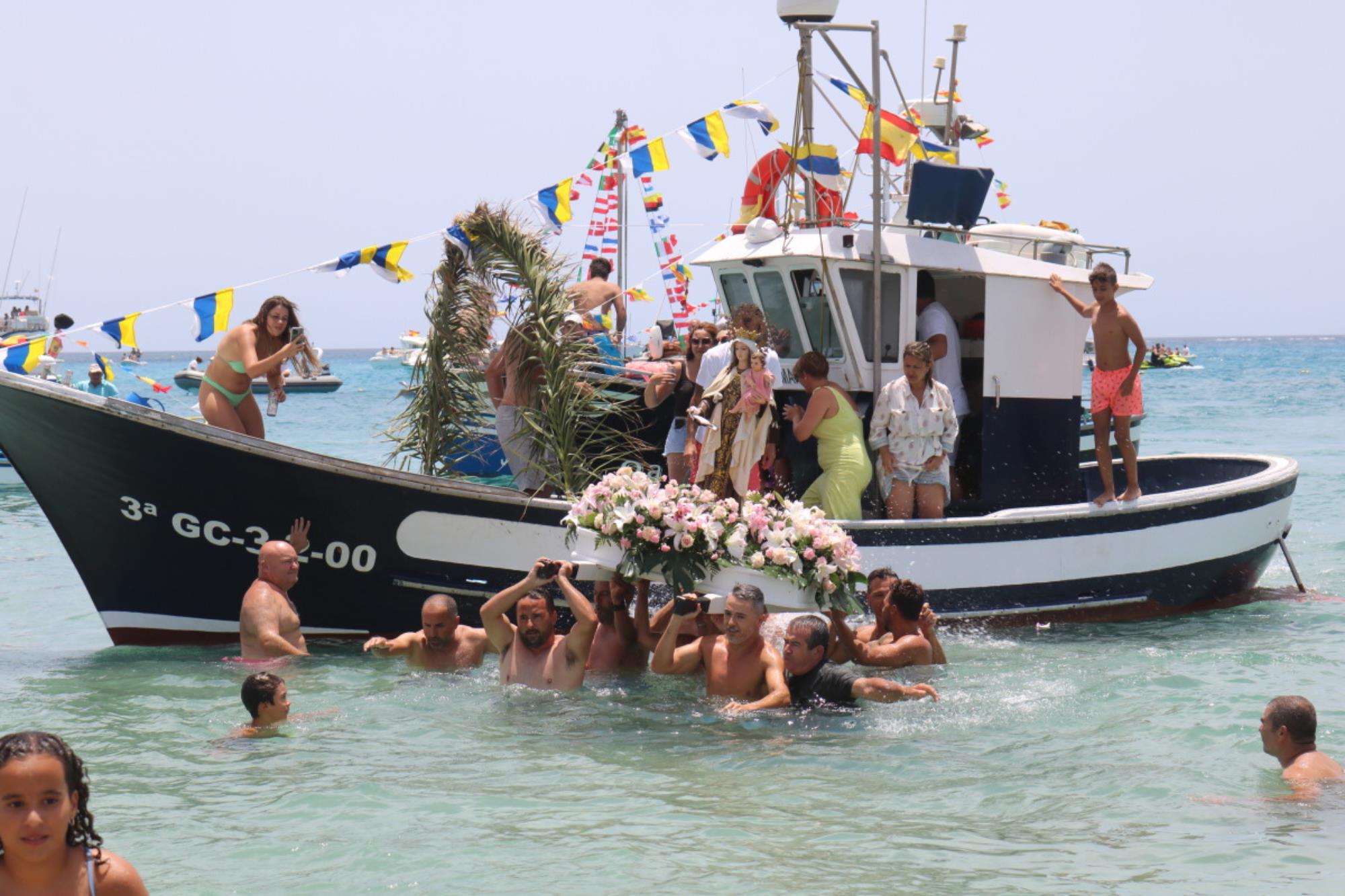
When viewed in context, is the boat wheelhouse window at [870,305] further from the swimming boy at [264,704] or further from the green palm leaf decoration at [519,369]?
the swimming boy at [264,704]

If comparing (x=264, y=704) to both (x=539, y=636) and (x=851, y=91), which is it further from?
(x=851, y=91)

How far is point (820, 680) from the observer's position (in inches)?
316

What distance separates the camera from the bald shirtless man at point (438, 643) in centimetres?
898

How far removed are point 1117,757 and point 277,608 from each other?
5091 mm

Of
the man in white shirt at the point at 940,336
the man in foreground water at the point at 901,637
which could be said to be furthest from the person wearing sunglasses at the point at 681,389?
the man in foreground water at the point at 901,637

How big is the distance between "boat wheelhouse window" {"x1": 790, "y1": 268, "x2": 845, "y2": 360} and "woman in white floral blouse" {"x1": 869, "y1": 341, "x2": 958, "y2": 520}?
21.7 inches

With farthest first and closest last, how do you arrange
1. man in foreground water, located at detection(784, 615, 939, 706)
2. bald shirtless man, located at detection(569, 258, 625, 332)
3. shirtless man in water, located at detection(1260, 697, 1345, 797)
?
1. bald shirtless man, located at detection(569, 258, 625, 332)
2. man in foreground water, located at detection(784, 615, 939, 706)
3. shirtless man in water, located at detection(1260, 697, 1345, 797)

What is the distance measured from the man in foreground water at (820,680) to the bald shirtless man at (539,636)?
3.84 ft

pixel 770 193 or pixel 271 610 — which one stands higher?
pixel 770 193

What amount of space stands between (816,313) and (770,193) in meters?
1.12

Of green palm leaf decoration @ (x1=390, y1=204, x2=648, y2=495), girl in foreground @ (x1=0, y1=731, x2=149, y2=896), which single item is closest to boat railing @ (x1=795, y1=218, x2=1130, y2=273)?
green palm leaf decoration @ (x1=390, y1=204, x2=648, y2=495)

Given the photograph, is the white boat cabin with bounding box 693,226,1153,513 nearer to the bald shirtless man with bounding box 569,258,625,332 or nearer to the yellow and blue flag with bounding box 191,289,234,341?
the bald shirtless man with bounding box 569,258,625,332

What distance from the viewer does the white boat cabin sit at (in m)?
10.4

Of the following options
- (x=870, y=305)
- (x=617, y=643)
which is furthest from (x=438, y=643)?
(x=870, y=305)
